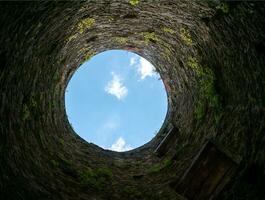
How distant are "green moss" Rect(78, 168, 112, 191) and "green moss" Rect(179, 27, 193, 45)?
293 centimetres

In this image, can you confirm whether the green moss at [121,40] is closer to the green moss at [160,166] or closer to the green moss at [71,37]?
the green moss at [71,37]

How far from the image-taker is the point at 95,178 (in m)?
7.25

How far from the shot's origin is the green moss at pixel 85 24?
6912 mm

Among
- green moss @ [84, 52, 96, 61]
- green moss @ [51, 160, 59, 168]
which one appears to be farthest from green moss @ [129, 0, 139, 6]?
green moss @ [51, 160, 59, 168]

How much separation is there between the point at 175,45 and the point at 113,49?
2126 mm

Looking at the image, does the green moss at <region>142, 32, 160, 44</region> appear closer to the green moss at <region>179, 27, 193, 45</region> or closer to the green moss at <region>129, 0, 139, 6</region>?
the green moss at <region>179, 27, 193, 45</region>

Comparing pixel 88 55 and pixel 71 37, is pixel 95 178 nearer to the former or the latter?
pixel 71 37

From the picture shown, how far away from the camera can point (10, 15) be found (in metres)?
4.24

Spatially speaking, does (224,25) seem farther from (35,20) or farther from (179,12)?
(35,20)

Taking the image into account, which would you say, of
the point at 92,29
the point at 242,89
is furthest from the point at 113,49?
the point at 242,89

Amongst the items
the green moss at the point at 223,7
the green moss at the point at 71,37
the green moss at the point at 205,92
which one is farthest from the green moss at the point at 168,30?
the green moss at the point at 223,7

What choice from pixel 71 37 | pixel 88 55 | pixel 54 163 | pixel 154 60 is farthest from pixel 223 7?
pixel 88 55

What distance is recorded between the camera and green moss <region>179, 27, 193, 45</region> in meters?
6.83

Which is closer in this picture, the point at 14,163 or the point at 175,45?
the point at 14,163
